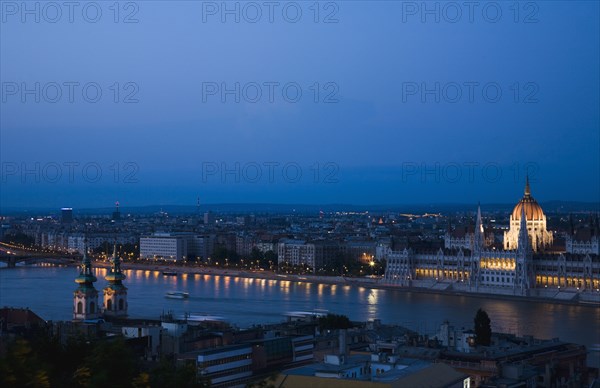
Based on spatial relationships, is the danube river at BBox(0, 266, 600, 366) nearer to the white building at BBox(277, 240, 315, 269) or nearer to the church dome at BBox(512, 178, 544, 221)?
the church dome at BBox(512, 178, 544, 221)

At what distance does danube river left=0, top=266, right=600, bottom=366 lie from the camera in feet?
56.4

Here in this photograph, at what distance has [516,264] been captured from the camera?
83.3 feet

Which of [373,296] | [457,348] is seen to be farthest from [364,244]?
[457,348]

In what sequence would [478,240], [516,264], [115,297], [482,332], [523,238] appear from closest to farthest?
[482,332], [115,297], [516,264], [523,238], [478,240]

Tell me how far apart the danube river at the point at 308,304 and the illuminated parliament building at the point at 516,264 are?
1321 mm

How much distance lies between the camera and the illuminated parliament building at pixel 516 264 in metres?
24.4

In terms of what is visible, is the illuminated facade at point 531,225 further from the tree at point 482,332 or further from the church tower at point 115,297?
the tree at point 482,332

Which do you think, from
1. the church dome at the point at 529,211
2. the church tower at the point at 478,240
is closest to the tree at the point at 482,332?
the church tower at the point at 478,240

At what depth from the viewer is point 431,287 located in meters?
26.5

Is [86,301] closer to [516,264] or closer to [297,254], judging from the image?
[516,264]

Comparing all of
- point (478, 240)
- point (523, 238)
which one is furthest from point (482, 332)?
point (478, 240)

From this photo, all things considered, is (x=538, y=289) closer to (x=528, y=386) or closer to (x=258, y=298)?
(x=258, y=298)

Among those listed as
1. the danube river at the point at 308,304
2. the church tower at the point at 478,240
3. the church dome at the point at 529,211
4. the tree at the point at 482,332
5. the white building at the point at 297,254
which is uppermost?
the church dome at the point at 529,211

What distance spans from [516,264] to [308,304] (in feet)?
20.9
